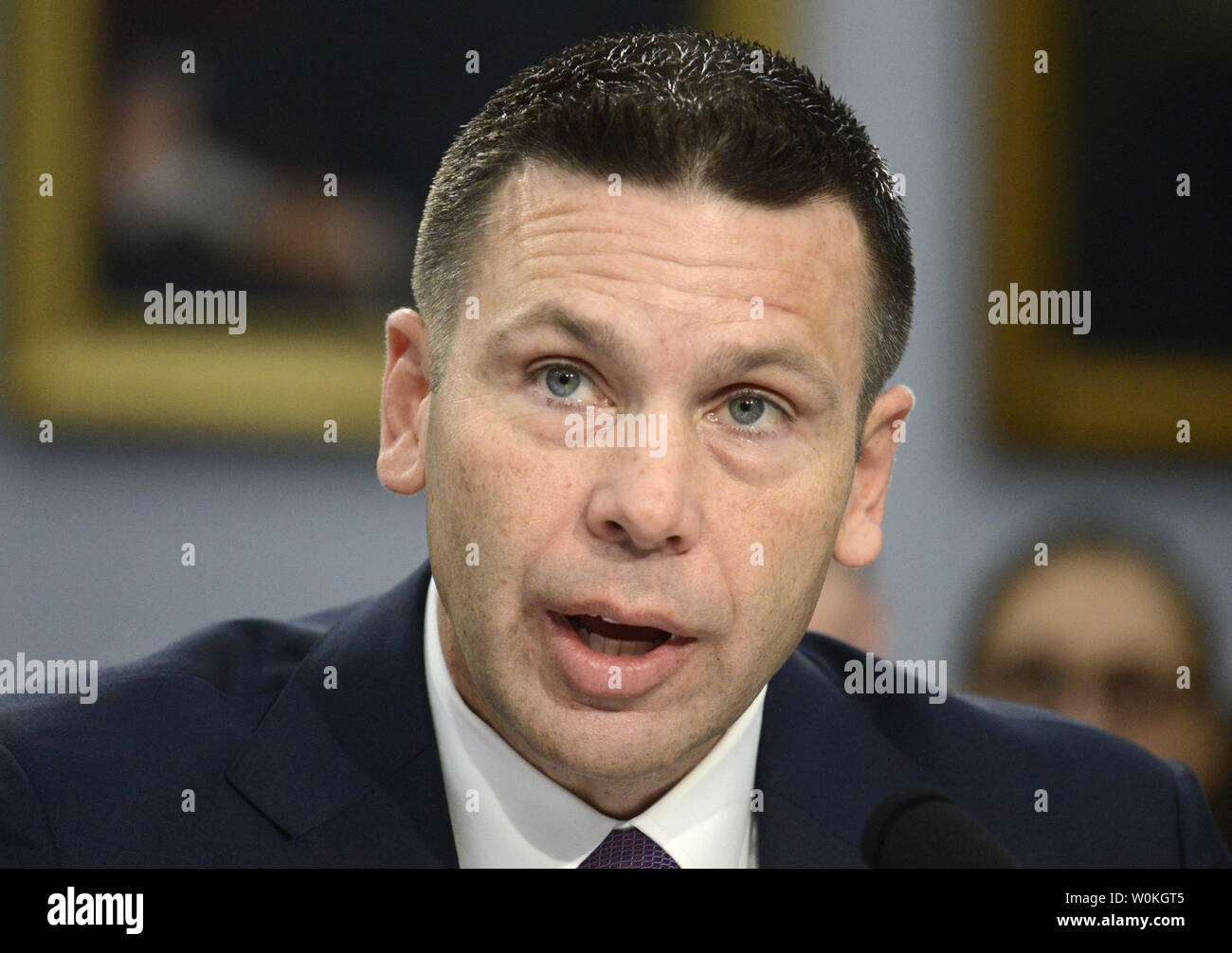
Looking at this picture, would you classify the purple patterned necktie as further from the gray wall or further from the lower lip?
the gray wall

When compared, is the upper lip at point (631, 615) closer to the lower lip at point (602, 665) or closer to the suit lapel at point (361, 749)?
the lower lip at point (602, 665)

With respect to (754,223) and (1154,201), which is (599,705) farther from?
(1154,201)

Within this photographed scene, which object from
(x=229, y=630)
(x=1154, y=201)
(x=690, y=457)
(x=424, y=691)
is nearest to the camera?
(x=690, y=457)

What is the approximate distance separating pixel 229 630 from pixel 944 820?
3.44 feet

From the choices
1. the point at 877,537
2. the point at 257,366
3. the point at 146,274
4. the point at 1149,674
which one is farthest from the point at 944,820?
the point at 146,274

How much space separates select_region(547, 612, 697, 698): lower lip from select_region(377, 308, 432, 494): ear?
1.05 feet

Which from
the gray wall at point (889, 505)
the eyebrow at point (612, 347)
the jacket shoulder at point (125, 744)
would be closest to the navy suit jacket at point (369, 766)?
the jacket shoulder at point (125, 744)

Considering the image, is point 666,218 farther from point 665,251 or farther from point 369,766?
point 369,766

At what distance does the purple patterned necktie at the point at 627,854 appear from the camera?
5.53 ft

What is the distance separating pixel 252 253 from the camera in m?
3.21

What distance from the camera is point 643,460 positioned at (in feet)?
4.72

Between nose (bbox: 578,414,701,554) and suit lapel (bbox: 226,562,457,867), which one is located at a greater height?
nose (bbox: 578,414,701,554)

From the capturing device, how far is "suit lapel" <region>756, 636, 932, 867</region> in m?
1.76

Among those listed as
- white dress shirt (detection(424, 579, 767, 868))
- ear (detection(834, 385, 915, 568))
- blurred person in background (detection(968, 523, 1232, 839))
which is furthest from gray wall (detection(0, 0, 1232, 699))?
white dress shirt (detection(424, 579, 767, 868))
